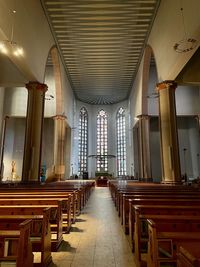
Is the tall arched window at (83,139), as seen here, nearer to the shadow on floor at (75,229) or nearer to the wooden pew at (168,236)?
the shadow on floor at (75,229)

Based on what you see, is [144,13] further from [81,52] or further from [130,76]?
[130,76]

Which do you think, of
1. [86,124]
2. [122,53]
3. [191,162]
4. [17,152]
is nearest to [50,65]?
[122,53]

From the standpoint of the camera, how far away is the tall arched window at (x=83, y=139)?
944 inches

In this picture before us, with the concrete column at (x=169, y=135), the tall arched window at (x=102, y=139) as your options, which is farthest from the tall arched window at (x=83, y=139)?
the concrete column at (x=169, y=135)

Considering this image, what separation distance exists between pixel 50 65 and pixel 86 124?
10.2 meters

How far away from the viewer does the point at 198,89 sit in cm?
1559

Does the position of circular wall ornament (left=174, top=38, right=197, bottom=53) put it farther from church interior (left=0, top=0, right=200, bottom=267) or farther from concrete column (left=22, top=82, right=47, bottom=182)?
concrete column (left=22, top=82, right=47, bottom=182)

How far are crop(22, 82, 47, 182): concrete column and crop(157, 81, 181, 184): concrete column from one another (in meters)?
Result: 5.39

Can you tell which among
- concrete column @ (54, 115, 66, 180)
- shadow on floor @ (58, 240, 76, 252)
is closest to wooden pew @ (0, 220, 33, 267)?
shadow on floor @ (58, 240, 76, 252)

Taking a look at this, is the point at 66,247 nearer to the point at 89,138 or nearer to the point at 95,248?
the point at 95,248

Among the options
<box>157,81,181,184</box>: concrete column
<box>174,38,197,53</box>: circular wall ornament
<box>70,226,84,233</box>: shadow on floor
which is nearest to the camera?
<box>70,226,84,233</box>: shadow on floor

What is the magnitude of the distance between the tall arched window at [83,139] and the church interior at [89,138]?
0.11 metres

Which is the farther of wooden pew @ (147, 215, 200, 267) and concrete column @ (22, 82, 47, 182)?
concrete column @ (22, 82, 47, 182)

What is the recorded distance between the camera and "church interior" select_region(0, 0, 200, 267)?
2.53 meters
